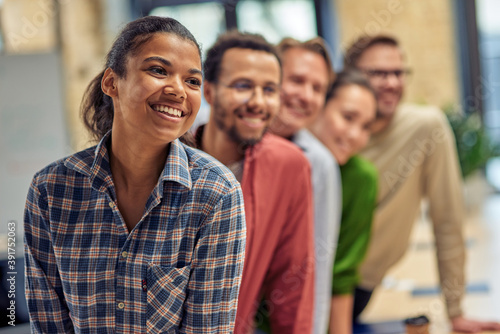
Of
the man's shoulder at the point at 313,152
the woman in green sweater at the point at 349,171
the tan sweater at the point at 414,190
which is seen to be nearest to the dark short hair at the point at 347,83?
the woman in green sweater at the point at 349,171

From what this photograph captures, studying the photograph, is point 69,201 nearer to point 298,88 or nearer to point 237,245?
point 237,245

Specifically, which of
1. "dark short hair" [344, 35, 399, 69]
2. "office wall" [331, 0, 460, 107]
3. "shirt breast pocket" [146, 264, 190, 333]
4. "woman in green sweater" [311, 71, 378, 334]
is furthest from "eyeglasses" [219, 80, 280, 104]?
"office wall" [331, 0, 460, 107]

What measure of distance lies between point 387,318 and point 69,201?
215cm

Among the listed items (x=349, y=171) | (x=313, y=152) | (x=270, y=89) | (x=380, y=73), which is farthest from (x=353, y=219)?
(x=270, y=89)

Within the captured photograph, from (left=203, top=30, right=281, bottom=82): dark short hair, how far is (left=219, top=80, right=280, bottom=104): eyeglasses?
30mm

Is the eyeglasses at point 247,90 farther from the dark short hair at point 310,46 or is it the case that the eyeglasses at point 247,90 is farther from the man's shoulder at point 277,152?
the dark short hair at point 310,46

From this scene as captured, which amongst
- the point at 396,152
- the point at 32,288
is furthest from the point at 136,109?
the point at 396,152

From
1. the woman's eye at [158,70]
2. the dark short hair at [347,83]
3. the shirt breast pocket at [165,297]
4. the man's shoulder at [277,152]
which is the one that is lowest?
the shirt breast pocket at [165,297]

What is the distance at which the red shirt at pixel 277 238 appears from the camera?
113 centimetres

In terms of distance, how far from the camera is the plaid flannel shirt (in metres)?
0.83

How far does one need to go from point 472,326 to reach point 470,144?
15.8 feet

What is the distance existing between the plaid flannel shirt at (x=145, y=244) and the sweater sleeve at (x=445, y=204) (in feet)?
5.38

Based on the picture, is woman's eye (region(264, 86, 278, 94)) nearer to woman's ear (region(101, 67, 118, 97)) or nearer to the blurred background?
the blurred background

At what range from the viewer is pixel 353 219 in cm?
206
